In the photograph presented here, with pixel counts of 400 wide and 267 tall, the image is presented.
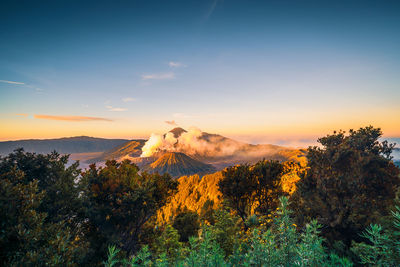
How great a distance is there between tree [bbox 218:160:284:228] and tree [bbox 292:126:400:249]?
429 centimetres

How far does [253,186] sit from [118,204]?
12.4 metres

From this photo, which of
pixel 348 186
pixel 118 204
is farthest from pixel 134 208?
pixel 348 186

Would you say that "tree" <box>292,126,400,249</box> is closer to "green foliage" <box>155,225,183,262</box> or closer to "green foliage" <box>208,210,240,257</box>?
"green foliage" <box>208,210,240,257</box>

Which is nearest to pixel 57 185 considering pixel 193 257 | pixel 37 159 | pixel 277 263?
pixel 37 159

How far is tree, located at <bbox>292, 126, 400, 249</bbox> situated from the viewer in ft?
33.9

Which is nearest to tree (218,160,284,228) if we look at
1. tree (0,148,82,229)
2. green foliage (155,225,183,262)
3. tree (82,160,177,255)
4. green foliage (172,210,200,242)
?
tree (82,160,177,255)

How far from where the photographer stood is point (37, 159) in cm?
1007

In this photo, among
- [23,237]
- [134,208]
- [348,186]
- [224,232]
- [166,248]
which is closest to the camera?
[23,237]

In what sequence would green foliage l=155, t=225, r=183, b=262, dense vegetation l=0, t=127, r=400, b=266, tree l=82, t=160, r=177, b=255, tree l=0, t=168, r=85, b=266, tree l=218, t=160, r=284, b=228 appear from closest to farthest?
tree l=0, t=168, r=85, b=266 < green foliage l=155, t=225, r=183, b=262 < dense vegetation l=0, t=127, r=400, b=266 < tree l=82, t=160, r=177, b=255 < tree l=218, t=160, r=284, b=228

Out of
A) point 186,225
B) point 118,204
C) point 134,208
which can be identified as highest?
point 118,204

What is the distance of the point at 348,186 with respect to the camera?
11.2 metres

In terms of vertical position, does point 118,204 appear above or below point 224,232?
below

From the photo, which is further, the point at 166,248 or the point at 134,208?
the point at 134,208

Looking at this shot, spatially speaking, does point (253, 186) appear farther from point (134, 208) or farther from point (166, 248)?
point (166, 248)
